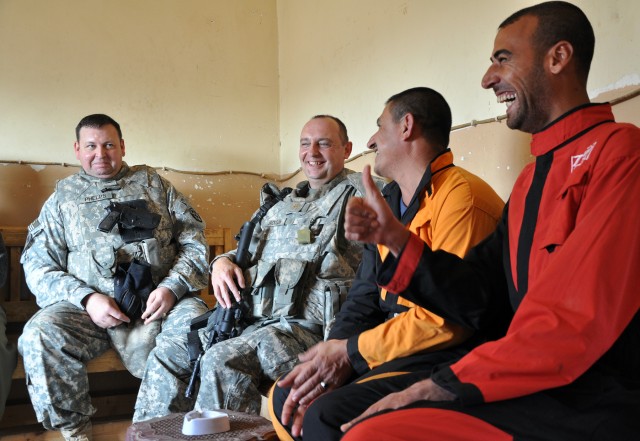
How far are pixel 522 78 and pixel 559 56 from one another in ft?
0.30

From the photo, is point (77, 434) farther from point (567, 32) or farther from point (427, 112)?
point (567, 32)

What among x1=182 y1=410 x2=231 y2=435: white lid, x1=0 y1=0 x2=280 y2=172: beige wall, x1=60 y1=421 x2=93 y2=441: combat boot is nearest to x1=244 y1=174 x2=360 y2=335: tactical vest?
x1=182 y1=410 x2=231 y2=435: white lid

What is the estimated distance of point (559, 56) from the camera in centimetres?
153

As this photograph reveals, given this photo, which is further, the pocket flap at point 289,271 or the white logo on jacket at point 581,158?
the pocket flap at point 289,271

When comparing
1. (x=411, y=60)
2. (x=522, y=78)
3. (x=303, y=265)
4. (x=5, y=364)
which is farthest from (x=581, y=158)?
(x=5, y=364)

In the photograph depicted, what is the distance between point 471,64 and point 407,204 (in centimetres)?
106

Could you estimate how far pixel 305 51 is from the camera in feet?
15.1

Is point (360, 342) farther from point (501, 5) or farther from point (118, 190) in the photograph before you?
point (118, 190)

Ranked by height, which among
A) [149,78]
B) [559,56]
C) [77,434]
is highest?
[149,78]

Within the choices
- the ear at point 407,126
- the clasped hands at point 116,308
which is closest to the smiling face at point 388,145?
the ear at point 407,126

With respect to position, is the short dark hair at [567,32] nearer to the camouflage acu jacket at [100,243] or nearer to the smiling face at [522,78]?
the smiling face at [522,78]

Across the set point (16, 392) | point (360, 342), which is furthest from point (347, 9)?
point (16, 392)

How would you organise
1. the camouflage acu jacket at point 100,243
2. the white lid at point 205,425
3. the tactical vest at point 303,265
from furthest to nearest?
the camouflage acu jacket at point 100,243
the tactical vest at point 303,265
the white lid at point 205,425

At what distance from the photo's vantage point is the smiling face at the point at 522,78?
1538 mm
